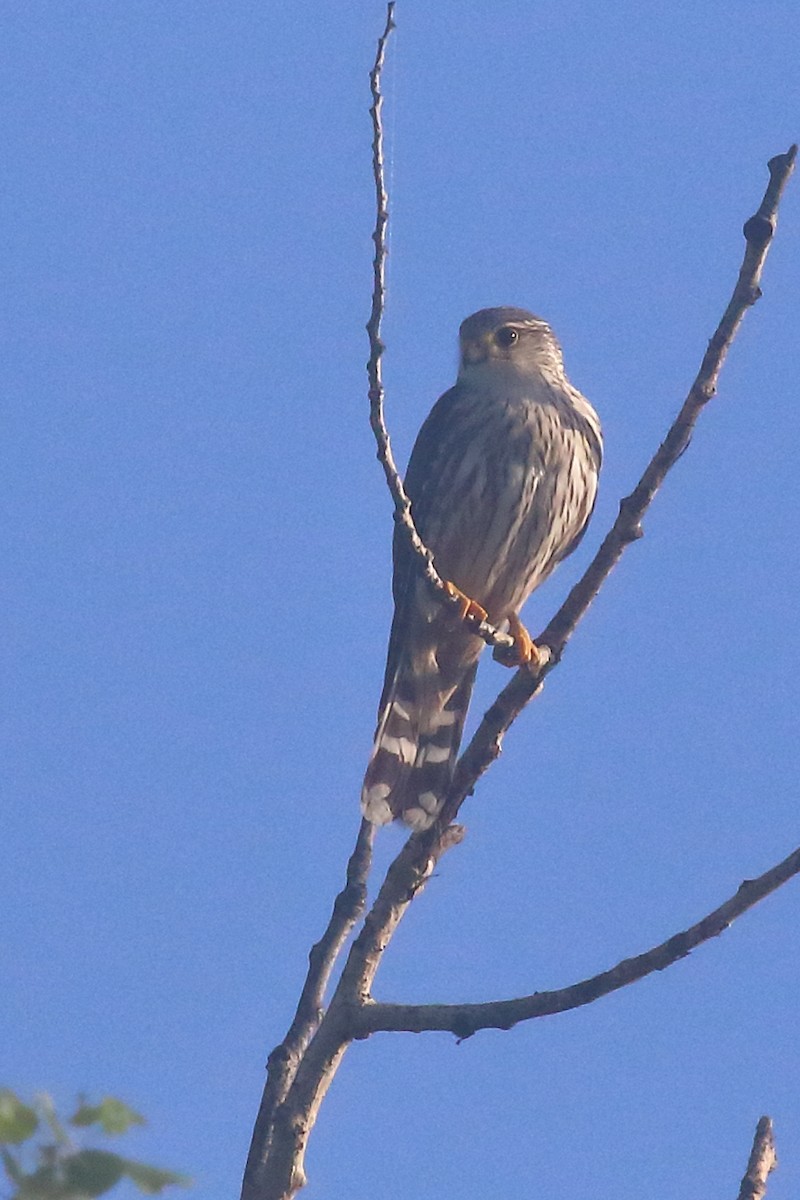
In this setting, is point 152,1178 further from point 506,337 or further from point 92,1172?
point 506,337

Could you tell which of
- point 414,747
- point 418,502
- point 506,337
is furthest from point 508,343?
point 414,747

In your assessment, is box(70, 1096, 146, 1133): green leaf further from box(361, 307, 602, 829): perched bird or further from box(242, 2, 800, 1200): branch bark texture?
box(361, 307, 602, 829): perched bird

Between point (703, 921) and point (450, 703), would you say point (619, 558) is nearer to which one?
point (703, 921)

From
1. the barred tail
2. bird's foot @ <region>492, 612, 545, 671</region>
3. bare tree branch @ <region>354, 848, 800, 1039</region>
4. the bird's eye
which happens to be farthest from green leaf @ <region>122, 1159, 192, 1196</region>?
the bird's eye

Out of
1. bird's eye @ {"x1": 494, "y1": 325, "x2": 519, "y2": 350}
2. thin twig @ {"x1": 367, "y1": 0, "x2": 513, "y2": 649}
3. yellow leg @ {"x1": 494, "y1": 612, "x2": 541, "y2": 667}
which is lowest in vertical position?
thin twig @ {"x1": 367, "y1": 0, "x2": 513, "y2": 649}

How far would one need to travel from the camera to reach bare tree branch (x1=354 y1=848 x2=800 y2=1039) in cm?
342

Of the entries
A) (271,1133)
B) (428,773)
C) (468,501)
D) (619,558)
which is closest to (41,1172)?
(271,1133)

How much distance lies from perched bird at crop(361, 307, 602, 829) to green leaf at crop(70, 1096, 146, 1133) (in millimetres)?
3998

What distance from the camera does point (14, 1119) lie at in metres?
1.78

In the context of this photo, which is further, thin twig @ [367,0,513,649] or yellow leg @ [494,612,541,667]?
yellow leg @ [494,612,541,667]

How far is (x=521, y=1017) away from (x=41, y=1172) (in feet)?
6.31

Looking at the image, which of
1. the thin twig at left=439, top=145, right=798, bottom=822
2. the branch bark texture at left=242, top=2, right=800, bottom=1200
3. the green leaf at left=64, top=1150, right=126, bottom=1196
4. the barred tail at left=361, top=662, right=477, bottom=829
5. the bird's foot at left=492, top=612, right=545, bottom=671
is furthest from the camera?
the bird's foot at left=492, top=612, right=545, bottom=671

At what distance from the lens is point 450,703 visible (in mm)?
6129

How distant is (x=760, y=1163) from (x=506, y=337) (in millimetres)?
4015
